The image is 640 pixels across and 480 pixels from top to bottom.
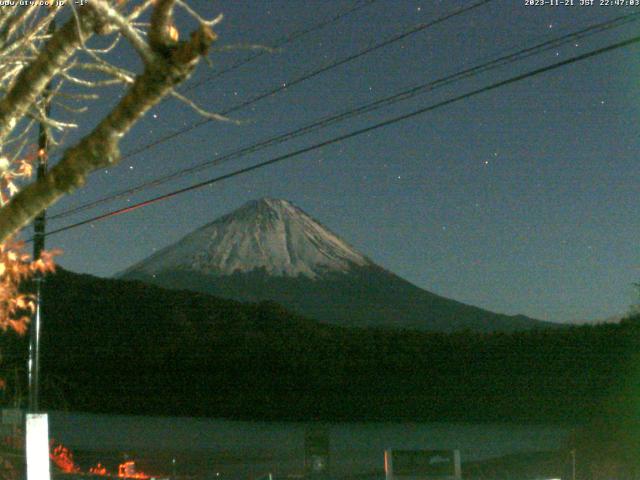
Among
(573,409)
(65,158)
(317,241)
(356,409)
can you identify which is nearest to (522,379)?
(573,409)

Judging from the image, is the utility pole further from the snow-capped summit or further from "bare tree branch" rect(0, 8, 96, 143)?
the snow-capped summit

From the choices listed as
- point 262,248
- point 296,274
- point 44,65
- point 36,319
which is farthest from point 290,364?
point 262,248

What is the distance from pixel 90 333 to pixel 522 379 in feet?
72.5

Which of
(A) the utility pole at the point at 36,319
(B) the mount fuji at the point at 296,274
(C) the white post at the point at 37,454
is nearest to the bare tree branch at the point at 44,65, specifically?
(C) the white post at the point at 37,454

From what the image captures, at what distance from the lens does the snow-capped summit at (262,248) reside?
123 meters

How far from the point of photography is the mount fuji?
109250 millimetres

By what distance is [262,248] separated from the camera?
5423 inches

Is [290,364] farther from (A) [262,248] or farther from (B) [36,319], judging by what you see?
(A) [262,248]

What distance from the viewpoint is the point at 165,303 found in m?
46.6

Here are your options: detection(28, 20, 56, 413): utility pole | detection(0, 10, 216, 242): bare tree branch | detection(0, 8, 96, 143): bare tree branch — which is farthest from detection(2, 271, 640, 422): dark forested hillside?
detection(0, 10, 216, 242): bare tree branch

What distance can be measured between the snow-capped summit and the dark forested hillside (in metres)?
72.3

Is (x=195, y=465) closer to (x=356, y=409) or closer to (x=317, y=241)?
(x=356, y=409)

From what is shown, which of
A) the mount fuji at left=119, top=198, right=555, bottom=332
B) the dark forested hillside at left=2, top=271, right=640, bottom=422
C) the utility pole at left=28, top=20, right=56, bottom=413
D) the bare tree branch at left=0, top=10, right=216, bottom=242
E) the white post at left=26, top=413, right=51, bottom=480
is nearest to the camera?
the bare tree branch at left=0, top=10, right=216, bottom=242

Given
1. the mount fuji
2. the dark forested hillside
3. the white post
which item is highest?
the mount fuji
